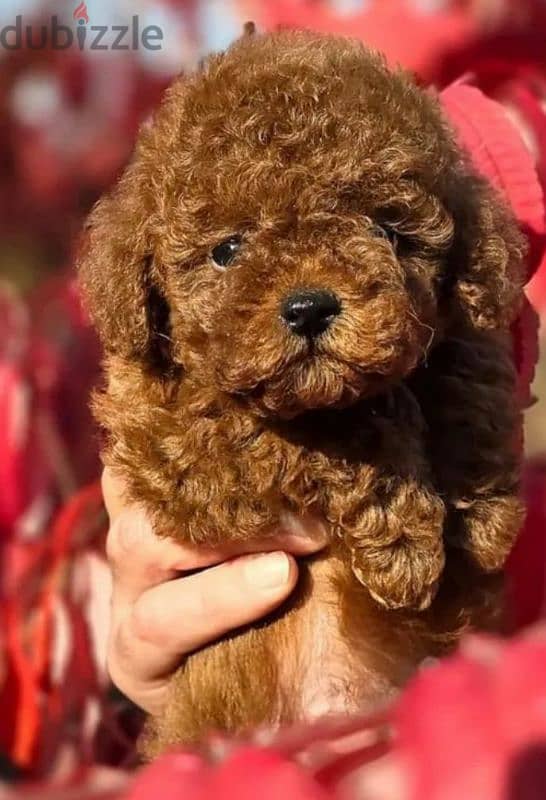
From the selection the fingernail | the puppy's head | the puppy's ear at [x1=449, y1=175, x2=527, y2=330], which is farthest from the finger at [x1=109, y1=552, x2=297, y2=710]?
the puppy's ear at [x1=449, y1=175, x2=527, y2=330]

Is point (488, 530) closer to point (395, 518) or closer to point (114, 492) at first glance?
point (395, 518)

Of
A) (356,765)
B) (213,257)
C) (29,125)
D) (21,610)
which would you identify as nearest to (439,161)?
(213,257)

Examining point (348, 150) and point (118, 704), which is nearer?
point (348, 150)

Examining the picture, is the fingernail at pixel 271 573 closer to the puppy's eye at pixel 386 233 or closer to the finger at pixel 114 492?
the finger at pixel 114 492

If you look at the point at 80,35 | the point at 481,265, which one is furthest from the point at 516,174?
the point at 80,35

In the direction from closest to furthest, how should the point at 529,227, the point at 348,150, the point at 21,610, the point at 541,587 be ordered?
the point at 348,150 → the point at 529,227 → the point at 541,587 → the point at 21,610

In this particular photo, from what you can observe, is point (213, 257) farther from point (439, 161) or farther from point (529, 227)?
point (529, 227)

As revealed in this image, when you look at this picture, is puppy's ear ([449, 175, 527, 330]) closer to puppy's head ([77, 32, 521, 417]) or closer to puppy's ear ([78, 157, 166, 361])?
puppy's head ([77, 32, 521, 417])
